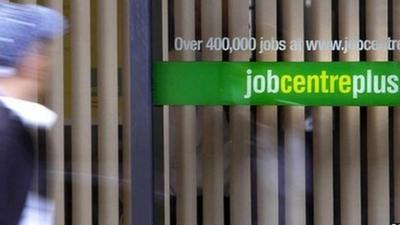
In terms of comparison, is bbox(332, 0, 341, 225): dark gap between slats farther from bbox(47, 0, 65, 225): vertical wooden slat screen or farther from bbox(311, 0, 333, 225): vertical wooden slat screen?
bbox(47, 0, 65, 225): vertical wooden slat screen

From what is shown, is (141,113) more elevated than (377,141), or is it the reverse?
(141,113)

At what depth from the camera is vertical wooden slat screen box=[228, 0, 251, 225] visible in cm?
464

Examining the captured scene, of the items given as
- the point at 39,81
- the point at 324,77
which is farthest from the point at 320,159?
the point at 39,81

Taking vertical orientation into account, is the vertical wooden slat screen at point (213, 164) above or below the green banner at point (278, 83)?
below

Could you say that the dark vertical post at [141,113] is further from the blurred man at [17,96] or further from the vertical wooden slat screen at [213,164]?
the blurred man at [17,96]

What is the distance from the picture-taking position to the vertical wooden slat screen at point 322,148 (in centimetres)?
459

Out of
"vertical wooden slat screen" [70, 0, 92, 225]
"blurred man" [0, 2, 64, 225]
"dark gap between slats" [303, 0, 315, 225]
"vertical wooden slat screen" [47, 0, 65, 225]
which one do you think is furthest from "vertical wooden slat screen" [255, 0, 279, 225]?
"blurred man" [0, 2, 64, 225]

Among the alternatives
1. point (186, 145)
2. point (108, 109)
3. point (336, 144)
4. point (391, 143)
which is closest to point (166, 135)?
point (186, 145)

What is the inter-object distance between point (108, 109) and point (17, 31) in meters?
2.71

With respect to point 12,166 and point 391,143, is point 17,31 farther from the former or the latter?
point 391,143

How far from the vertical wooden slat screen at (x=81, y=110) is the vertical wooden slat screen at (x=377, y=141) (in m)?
1.53

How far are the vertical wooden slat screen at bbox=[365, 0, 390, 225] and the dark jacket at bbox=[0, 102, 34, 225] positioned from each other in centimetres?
283

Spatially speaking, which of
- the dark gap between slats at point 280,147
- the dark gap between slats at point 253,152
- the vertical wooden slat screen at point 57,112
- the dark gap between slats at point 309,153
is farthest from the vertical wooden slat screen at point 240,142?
the vertical wooden slat screen at point 57,112

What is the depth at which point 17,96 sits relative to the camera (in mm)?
2131
